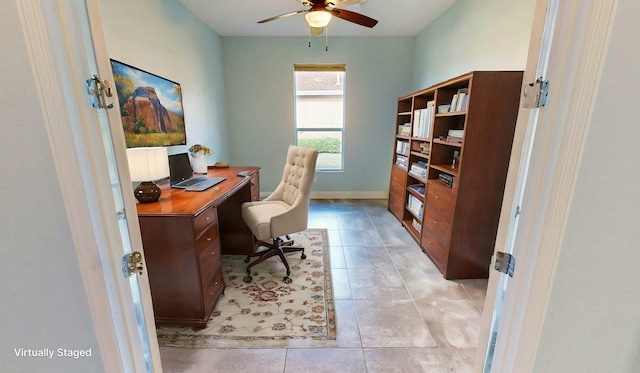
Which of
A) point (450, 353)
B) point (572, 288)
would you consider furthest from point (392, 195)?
point (572, 288)

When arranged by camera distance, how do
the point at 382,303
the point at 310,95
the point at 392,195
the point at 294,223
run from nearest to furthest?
the point at 382,303 < the point at 294,223 < the point at 392,195 < the point at 310,95

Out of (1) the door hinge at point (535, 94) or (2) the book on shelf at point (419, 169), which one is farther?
(2) the book on shelf at point (419, 169)

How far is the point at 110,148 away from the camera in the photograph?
703 millimetres

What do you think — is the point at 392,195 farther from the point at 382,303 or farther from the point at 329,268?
the point at 382,303

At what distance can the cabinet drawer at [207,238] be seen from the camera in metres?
1.60

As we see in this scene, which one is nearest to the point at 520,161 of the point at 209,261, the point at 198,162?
the point at 209,261

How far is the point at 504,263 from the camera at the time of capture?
0.79 metres

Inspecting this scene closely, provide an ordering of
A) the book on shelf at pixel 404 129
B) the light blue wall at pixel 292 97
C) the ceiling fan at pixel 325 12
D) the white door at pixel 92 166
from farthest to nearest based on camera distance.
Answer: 1. the light blue wall at pixel 292 97
2. the book on shelf at pixel 404 129
3. the ceiling fan at pixel 325 12
4. the white door at pixel 92 166

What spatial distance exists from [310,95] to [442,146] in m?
2.49

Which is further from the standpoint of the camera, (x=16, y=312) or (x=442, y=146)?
(x=442, y=146)

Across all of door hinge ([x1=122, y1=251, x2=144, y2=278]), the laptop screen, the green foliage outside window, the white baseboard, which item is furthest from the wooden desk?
the white baseboard

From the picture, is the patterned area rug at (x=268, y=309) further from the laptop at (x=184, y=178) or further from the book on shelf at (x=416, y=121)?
the book on shelf at (x=416, y=121)

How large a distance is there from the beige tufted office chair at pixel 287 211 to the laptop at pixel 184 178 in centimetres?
43

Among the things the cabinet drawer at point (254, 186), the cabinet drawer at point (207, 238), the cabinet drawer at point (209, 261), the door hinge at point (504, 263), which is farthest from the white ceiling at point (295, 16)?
the door hinge at point (504, 263)
